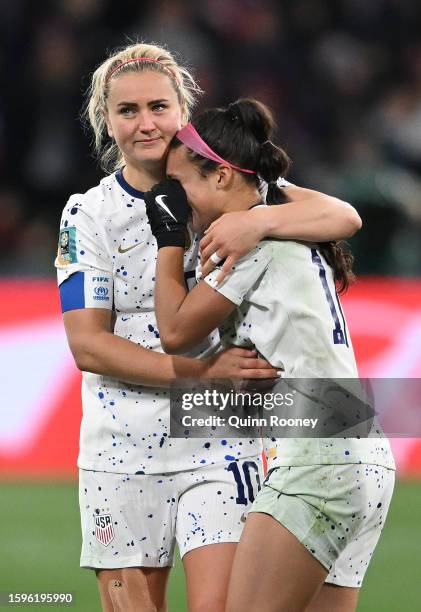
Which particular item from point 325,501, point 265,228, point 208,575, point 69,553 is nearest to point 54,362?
point 69,553

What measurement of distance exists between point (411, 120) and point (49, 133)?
3341 mm

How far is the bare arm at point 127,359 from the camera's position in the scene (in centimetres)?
365

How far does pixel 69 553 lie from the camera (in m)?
6.49

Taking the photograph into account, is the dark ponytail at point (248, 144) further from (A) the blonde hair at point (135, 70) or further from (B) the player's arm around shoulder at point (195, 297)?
(A) the blonde hair at point (135, 70)

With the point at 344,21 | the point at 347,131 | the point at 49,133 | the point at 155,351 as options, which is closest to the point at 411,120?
the point at 347,131

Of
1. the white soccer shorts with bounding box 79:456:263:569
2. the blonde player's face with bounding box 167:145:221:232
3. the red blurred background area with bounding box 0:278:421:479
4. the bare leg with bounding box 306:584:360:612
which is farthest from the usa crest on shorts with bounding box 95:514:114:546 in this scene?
the red blurred background area with bounding box 0:278:421:479

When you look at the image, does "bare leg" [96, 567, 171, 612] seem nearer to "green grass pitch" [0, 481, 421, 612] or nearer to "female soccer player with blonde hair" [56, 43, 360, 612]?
"female soccer player with blonde hair" [56, 43, 360, 612]

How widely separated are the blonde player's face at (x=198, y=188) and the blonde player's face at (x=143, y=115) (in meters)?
0.17

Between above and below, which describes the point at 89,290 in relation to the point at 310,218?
below

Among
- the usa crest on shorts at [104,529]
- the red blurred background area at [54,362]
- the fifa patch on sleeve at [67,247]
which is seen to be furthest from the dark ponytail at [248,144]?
the red blurred background area at [54,362]

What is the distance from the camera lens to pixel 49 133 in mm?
10805

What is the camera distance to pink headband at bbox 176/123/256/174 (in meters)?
3.53

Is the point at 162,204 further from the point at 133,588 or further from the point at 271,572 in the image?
the point at 133,588

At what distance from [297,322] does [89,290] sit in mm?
807
